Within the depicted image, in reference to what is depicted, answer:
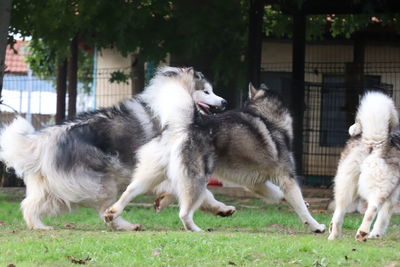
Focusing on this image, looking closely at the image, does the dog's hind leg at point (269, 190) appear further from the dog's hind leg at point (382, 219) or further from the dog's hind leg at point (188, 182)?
the dog's hind leg at point (382, 219)

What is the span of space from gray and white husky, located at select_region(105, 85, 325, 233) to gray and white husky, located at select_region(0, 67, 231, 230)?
356 millimetres

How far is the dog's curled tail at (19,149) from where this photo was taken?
8.88 m

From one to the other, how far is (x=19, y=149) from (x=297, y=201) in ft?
10.1

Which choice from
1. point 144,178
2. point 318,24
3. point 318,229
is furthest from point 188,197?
point 318,24

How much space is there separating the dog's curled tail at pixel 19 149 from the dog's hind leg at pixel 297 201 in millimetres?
2748

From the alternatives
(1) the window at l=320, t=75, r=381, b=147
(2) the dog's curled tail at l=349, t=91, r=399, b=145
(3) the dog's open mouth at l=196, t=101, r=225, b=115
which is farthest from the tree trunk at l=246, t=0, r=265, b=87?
(2) the dog's curled tail at l=349, t=91, r=399, b=145

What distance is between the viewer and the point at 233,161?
9008 mm

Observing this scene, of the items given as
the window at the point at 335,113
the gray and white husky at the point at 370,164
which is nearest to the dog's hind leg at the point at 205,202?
the gray and white husky at the point at 370,164

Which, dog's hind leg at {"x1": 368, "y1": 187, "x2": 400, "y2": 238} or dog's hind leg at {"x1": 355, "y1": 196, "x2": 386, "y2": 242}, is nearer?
dog's hind leg at {"x1": 355, "y1": 196, "x2": 386, "y2": 242}

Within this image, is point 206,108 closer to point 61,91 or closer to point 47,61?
point 61,91

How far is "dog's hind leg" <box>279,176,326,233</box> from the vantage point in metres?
8.75

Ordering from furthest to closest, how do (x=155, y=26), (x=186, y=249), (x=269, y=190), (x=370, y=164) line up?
(x=155, y=26)
(x=269, y=190)
(x=370, y=164)
(x=186, y=249)

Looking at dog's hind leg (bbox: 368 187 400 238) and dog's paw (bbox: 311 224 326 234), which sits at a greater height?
dog's hind leg (bbox: 368 187 400 238)

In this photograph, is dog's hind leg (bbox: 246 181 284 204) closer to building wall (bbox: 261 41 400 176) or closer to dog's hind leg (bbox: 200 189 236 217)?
dog's hind leg (bbox: 200 189 236 217)
